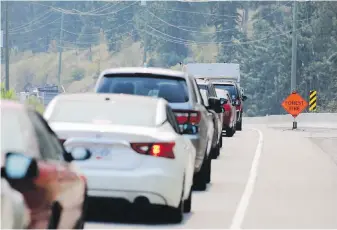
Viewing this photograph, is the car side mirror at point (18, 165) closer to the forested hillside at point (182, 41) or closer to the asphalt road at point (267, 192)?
the asphalt road at point (267, 192)

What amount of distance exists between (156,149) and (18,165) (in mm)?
5901

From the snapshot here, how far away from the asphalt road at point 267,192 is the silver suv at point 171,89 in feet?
3.07

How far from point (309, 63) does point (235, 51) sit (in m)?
23.0

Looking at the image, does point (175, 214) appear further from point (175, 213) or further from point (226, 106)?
point (226, 106)

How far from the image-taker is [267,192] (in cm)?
1825

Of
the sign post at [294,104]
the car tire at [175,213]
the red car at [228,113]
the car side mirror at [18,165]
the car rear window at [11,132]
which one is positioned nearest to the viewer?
the car side mirror at [18,165]

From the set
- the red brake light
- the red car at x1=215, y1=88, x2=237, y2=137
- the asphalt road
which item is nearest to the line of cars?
the asphalt road

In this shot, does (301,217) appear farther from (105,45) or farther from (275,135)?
(105,45)

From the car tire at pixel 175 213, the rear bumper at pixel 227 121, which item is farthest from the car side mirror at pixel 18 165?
the rear bumper at pixel 227 121

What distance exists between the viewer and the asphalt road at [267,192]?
45.7 ft

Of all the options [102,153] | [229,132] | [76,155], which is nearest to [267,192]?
[102,153]

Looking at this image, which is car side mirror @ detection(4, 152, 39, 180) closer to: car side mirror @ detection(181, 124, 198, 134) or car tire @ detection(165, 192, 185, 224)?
car tire @ detection(165, 192, 185, 224)

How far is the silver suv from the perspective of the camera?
1706 centimetres

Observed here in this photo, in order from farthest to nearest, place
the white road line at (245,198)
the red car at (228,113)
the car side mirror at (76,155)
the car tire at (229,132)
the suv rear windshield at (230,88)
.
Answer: the suv rear windshield at (230,88)
the car tire at (229,132)
the red car at (228,113)
the white road line at (245,198)
the car side mirror at (76,155)
